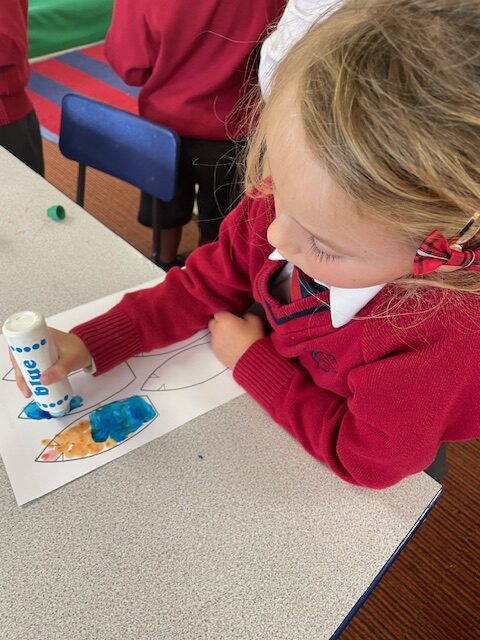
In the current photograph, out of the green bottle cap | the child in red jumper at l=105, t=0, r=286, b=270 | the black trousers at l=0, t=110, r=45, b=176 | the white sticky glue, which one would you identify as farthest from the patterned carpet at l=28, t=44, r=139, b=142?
the white sticky glue

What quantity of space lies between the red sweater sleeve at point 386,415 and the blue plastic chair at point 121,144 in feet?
2.37

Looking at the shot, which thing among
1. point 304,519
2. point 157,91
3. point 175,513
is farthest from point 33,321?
point 157,91

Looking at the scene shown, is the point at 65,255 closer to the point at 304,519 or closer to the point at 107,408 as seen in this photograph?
the point at 107,408

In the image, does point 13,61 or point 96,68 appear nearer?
point 13,61

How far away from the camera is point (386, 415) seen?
0.53 meters

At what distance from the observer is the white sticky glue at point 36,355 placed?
529 mm

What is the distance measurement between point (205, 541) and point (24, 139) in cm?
136

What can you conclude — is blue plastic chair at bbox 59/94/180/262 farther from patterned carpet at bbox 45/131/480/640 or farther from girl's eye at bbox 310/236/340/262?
patterned carpet at bbox 45/131/480/640

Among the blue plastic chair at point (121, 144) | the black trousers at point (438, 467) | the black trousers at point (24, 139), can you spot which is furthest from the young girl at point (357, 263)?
the black trousers at point (24, 139)

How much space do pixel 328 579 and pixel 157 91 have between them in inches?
52.1

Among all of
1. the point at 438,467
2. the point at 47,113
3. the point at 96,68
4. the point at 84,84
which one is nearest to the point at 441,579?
the point at 438,467

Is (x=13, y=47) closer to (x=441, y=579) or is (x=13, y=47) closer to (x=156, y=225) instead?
(x=156, y=225)

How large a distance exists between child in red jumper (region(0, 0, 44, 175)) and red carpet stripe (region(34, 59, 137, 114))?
1.29 m

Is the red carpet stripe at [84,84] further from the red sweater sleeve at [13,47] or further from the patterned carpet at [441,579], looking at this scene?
the patterned carpet at [441,579]
